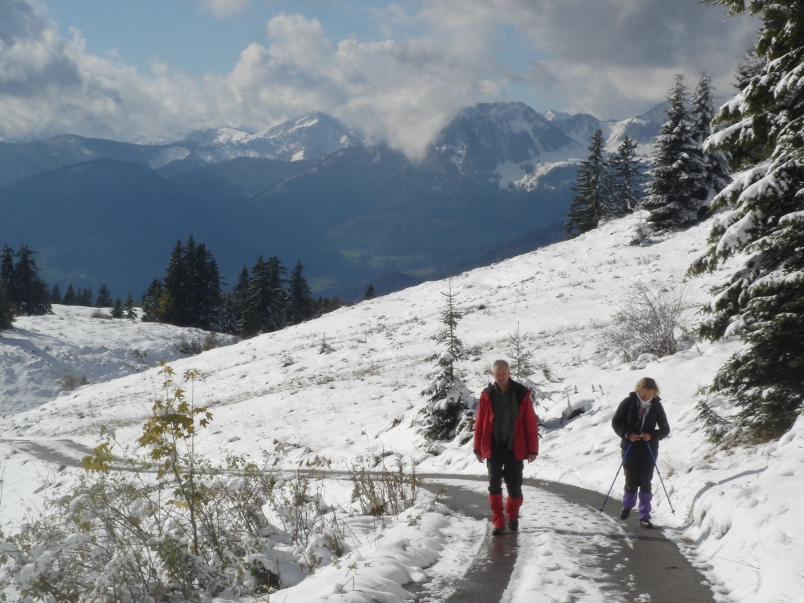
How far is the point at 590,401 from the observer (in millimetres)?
13234

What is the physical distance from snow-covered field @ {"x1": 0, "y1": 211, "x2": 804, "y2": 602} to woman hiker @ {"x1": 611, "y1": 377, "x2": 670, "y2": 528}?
0.48 meters

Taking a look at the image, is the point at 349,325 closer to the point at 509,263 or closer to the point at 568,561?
the point at 509,263

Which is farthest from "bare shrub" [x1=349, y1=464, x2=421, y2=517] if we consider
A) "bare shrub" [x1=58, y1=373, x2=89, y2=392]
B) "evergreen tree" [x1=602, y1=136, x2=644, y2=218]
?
"evergreen tree" [x1=602, y1=136, x2=644, y2=218]

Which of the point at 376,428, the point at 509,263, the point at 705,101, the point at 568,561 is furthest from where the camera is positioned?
the point at 509,263

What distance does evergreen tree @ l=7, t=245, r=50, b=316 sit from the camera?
68.0 m

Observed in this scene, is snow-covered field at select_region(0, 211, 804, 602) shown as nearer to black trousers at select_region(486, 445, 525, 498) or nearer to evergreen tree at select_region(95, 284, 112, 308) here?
black trousers at select_region(486, 445, 525, 498)

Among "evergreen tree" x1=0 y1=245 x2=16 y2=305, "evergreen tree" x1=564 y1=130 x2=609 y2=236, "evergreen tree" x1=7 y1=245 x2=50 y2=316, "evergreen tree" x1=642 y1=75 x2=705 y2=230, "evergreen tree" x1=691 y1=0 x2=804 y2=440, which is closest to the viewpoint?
"evergreen tree" x1=691 y1=0 x2=804 y2=440

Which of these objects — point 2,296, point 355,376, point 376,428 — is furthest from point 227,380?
point 2,296

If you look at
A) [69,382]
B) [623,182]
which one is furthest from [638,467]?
[623,182]

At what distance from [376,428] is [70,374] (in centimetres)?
3820

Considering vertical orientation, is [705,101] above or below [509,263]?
above

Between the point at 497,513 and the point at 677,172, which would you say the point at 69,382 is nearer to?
the point at 497,513

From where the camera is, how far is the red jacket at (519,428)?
673cm

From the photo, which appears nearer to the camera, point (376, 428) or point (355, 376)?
point (376, 428)
